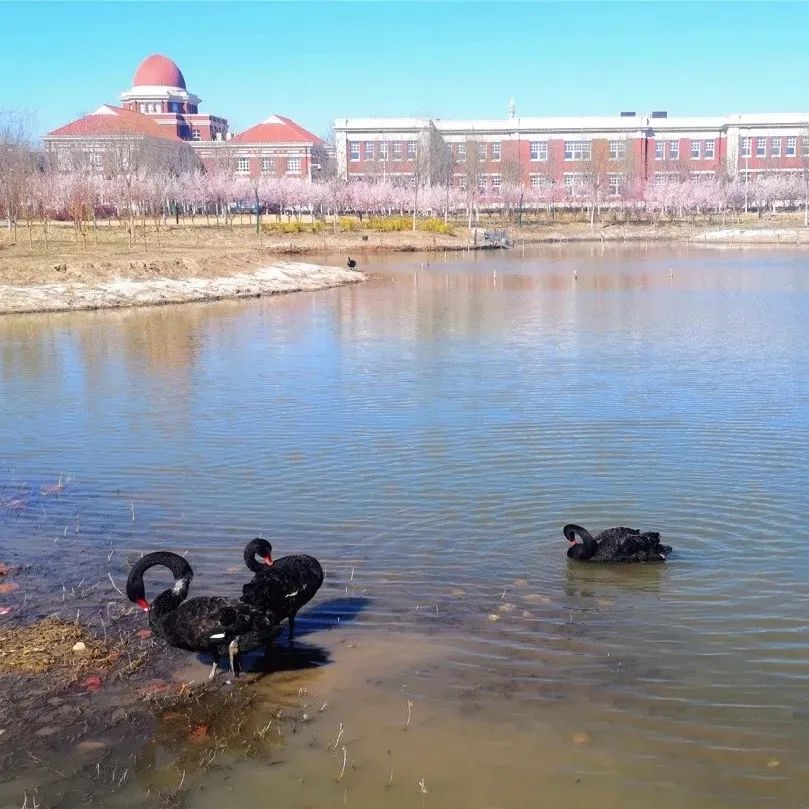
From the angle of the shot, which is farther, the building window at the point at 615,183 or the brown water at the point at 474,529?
the building window at the point at 615,183

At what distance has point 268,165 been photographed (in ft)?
287

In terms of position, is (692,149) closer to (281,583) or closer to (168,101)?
(168,101)

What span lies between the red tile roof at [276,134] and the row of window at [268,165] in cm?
159

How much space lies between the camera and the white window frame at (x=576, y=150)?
89.3 m

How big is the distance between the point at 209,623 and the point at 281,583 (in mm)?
538

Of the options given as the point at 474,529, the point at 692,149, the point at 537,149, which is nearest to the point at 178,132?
the point at 537,149

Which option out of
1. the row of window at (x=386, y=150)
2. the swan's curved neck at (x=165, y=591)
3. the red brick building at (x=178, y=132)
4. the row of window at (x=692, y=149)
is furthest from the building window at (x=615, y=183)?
the swan's curved neck at (x=165, y=591)

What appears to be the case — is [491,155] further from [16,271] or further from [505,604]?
[505,604]

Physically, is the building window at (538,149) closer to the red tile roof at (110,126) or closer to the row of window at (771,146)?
the row of window at (771,146)

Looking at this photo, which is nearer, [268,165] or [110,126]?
[110,126]

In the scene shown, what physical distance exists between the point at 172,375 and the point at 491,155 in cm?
7803

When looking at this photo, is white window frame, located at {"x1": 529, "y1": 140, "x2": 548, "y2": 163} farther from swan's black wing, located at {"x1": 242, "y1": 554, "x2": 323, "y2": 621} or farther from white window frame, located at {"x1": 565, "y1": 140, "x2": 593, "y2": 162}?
swan's black wing, located at {"x1": 242, "y1": 554, "x2": 323, "y2": 621}

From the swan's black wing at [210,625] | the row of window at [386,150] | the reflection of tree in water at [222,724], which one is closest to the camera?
the reflection of tree in water at [222,724]

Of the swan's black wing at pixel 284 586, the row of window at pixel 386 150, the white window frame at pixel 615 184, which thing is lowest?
the swan's black wing at pixel 284 586
